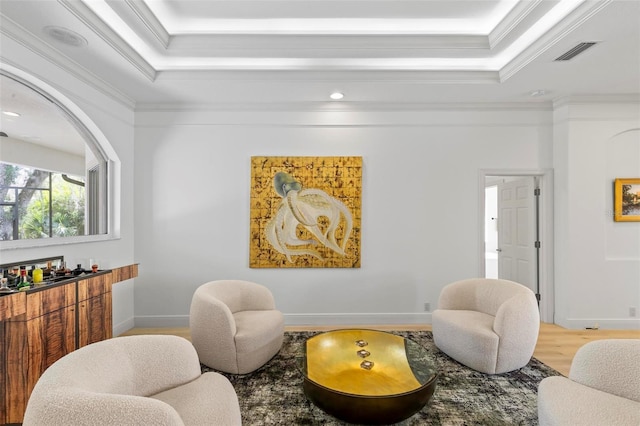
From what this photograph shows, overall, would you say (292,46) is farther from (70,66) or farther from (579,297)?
(579,297)

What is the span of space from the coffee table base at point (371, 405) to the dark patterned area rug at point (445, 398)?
0.82 feet

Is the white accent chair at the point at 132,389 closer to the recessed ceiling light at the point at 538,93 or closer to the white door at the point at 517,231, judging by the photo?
the white door at the point at 517,231

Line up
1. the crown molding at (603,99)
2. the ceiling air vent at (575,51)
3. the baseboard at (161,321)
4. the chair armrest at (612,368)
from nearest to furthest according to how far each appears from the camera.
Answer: the chair armrest at (612,368), the ceiling air vent at (575,51), the crown molding at (603,99), the baseboard at (161,321)

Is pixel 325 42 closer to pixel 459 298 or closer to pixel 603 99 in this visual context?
pixel 459 298

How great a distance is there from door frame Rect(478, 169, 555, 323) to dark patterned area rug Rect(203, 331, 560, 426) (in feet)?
4.72

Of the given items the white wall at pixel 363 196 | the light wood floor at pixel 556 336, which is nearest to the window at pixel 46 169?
the white wall at pixel 363 196

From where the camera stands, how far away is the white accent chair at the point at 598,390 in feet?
5.26

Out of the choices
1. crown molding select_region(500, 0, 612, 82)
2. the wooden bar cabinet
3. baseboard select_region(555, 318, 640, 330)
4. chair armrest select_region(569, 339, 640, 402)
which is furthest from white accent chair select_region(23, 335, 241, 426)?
baseboard select_region(555, 318, 640, 330)

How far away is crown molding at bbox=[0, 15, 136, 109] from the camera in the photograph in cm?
244

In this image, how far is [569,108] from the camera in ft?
13.0

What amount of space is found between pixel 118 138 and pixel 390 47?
3.31 meters

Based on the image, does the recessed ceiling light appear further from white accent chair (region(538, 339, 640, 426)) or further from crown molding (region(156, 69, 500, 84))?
white accent chair (region(538, 339, 640, 426))

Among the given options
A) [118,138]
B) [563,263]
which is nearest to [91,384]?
[118,138]

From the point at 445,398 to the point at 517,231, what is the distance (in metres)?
3.13
